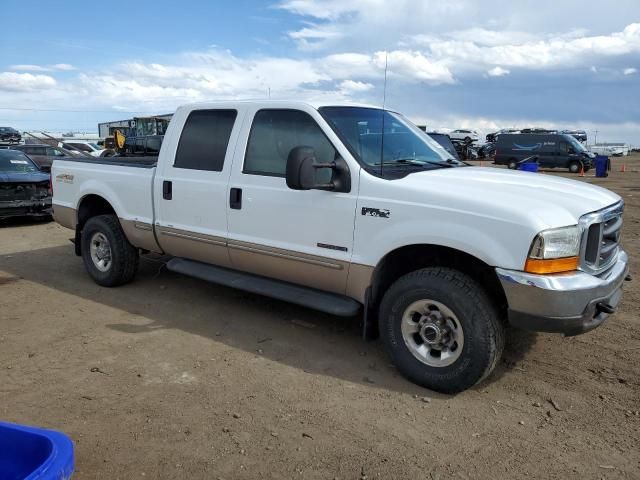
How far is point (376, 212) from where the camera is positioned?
3.84 m

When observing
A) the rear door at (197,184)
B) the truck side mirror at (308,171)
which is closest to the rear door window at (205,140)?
the rear door at (197,184)

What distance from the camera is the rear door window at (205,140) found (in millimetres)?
4848

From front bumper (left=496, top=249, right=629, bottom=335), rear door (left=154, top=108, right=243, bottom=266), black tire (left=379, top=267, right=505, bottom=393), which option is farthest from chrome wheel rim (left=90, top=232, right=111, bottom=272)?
front bumper (left=496, top=249, right=629, bottom=335)

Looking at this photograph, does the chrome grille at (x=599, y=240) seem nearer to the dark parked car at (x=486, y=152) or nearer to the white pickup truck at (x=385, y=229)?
the white pickup truck at (x=385, y=229)

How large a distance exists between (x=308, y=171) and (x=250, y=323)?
1.88 metres

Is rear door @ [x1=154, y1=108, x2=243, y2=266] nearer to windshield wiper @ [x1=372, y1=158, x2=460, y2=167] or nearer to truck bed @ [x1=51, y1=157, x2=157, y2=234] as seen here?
truck bed @ [x1=51, y1=157, x2=157, y2=234]

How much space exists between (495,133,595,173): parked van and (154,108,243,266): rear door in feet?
93.4

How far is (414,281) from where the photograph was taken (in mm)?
3715

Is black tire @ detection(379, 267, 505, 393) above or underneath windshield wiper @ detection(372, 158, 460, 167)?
underneath

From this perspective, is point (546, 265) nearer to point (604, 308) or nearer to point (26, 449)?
point (604, 308)

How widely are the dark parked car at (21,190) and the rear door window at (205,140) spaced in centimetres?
657

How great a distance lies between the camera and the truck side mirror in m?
3.75

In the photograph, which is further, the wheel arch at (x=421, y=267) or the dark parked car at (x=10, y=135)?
the dark parked car at (x=10, y=135)

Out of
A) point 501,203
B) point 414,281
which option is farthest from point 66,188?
point 501,203
